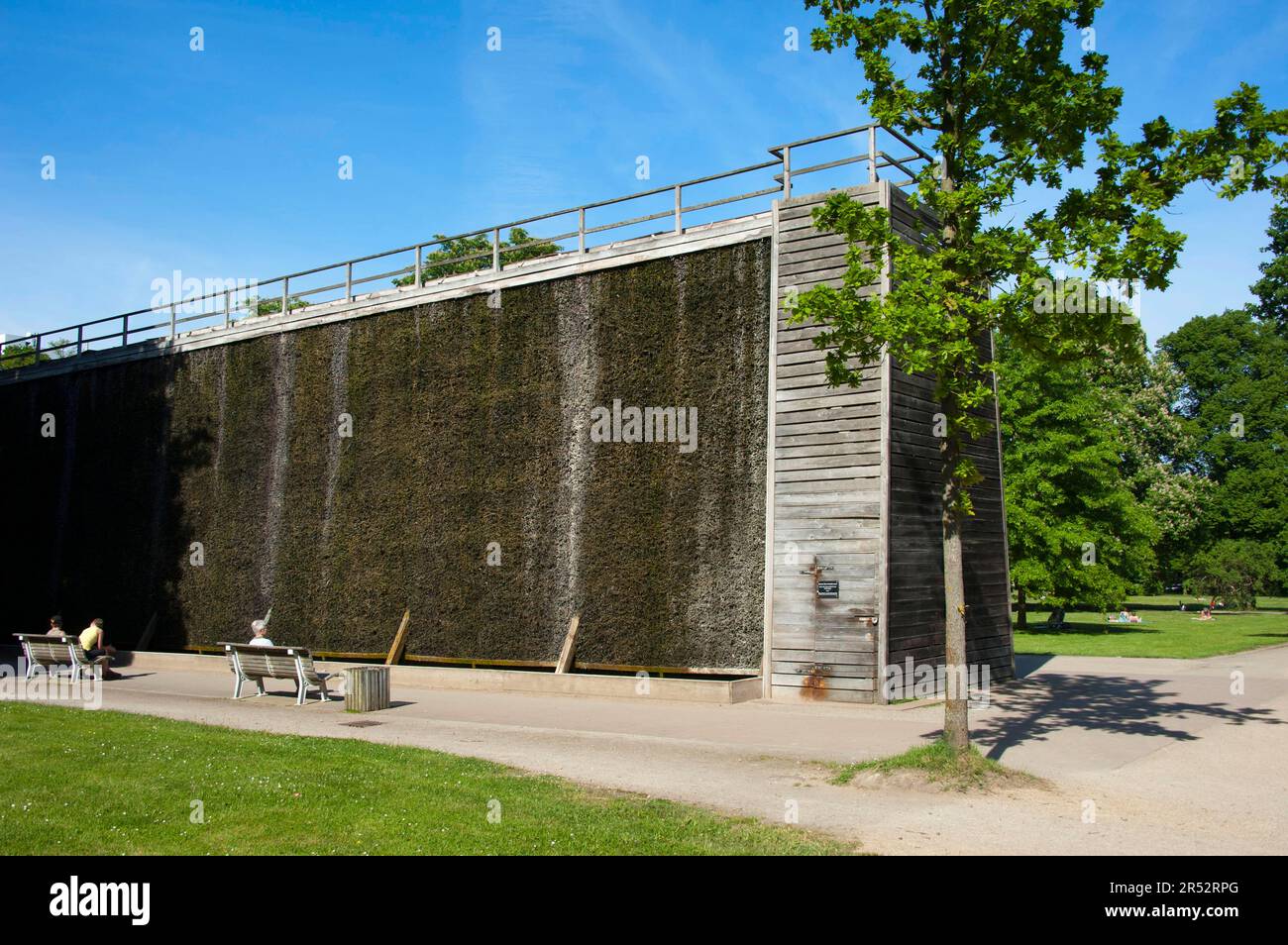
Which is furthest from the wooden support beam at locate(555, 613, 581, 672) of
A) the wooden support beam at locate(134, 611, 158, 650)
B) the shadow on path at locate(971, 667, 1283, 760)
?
the wooden support beam at locate(134, 611, 158, 650)

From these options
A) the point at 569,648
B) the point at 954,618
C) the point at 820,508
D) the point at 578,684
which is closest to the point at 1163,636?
the point at 820,508

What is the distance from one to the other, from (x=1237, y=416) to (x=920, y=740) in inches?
1814

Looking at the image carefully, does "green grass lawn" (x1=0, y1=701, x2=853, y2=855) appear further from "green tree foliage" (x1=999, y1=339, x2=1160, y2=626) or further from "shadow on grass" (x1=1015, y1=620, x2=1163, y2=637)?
"shadow on grass" (x1=1015, y1=620, x2=1163, y2=637)

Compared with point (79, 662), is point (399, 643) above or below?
above

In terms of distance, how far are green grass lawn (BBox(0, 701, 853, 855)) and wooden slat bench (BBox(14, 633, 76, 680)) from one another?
10447 millimetres

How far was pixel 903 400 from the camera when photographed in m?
17.4

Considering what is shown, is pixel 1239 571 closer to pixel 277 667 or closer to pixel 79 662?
pixel 277 667

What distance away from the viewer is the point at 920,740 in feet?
40.1

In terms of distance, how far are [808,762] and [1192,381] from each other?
5445 centimetres

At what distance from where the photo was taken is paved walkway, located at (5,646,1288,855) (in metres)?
7.95

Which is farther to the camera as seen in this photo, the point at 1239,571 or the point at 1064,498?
the point at 1239,571

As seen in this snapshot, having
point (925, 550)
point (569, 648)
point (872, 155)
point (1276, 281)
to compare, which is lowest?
point (569, 648)
